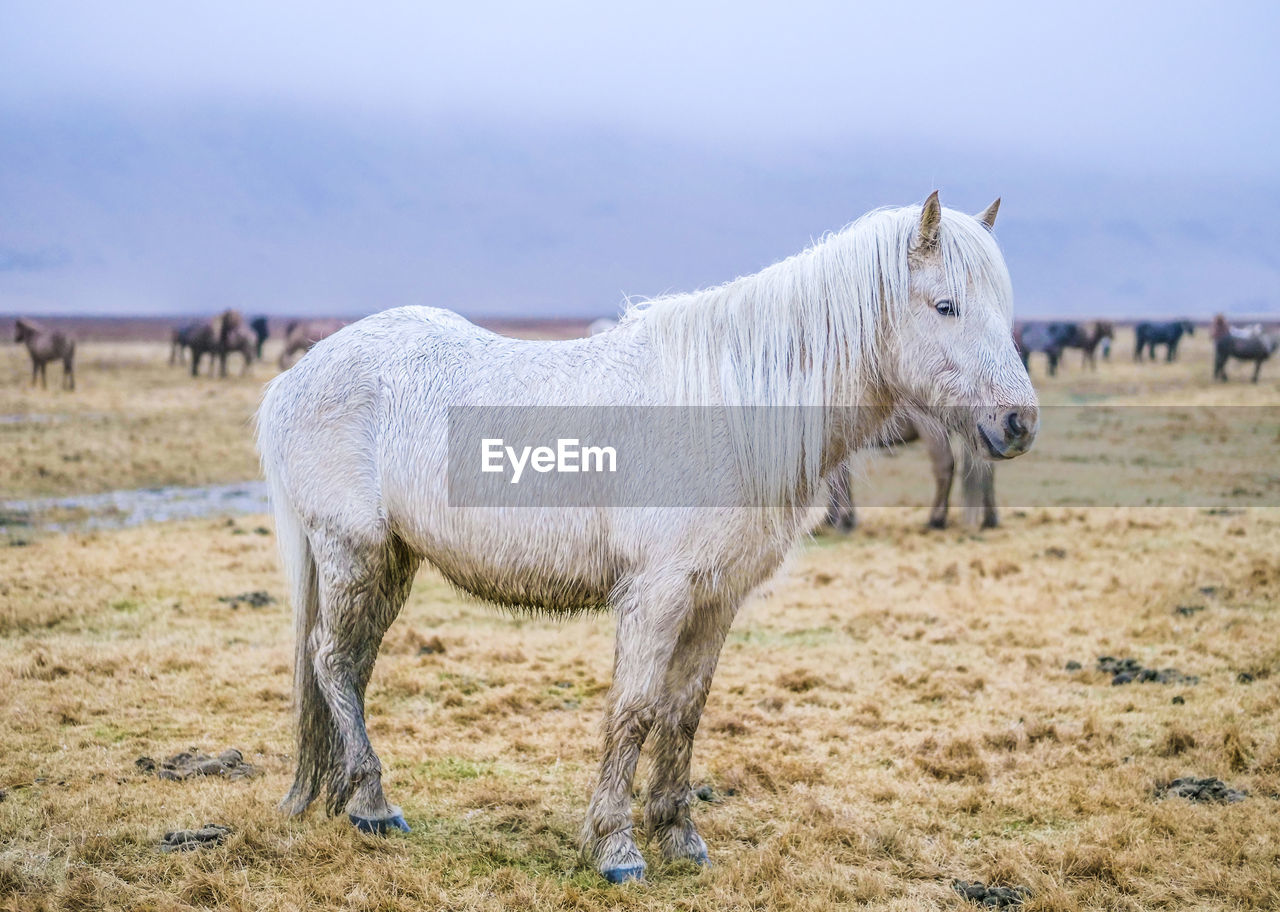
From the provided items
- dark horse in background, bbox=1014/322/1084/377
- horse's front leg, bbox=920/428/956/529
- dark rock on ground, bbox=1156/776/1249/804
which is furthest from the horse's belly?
dark horse in background, bbox=1014/322/1084/377

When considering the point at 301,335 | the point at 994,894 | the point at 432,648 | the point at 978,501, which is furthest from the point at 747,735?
the point at 301,335

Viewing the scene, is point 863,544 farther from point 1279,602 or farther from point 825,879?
point 825,879

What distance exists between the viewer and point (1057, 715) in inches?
218

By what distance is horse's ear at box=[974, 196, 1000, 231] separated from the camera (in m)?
3.50

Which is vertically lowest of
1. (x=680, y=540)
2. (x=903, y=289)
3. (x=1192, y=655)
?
(x=1192, y=655)

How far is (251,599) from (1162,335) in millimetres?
39036

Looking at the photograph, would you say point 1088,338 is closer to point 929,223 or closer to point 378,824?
point 929,223

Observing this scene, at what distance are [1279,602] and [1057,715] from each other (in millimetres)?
3334

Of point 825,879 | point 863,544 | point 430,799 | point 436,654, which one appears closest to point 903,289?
point 825,879

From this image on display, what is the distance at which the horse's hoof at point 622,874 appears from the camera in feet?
11.5

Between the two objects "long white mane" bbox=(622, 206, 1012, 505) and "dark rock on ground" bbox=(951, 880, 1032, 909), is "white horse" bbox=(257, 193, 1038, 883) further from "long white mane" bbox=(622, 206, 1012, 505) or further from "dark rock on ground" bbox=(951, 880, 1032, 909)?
"dark rock on ground" bbox=(951, 880, 1032, 909)

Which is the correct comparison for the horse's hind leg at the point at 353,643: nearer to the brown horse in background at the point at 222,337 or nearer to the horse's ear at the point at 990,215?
the horse's ear at the point at 990,215

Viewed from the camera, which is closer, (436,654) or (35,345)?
(436,654)

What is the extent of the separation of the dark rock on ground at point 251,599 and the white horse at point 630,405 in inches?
155
